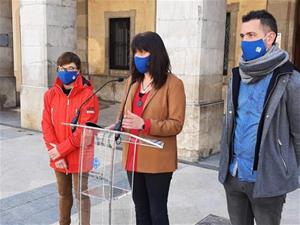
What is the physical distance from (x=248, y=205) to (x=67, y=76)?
1700mm

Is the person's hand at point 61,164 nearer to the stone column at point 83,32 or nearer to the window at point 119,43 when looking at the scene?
the window at point 119,43

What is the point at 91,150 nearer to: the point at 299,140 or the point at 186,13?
the point at 299,140

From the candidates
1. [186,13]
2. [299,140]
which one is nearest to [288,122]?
[299,140]

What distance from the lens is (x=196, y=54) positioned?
19.5ft

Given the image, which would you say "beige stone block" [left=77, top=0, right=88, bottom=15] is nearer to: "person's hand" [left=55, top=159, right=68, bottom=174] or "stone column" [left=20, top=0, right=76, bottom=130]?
"stone column" [left=20, top=0, right=76, bottom=130]

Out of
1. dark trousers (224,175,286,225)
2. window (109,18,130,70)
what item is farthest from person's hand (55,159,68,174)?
window (109,18,130,70)

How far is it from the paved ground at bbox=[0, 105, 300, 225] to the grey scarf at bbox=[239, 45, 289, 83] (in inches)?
81.2

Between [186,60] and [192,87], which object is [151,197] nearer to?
[192,87]

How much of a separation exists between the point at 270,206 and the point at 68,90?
1.84 m

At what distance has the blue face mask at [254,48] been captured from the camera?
2301mm

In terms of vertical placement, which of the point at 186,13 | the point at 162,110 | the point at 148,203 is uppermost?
the point at 186,13

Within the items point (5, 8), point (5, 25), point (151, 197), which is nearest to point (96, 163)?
point (151, 197)

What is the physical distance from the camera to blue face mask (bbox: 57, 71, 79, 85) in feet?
10.4

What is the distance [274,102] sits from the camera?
7.43 feet
